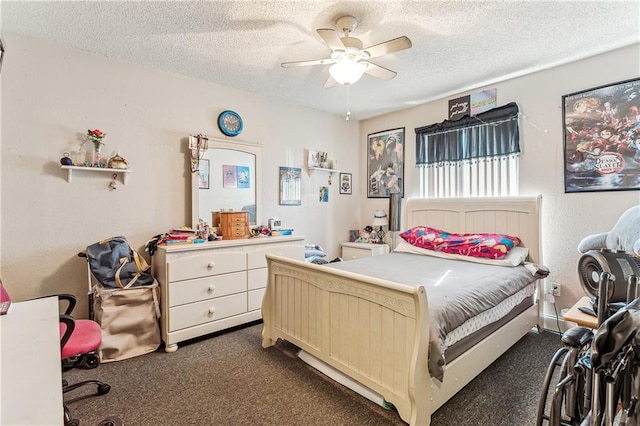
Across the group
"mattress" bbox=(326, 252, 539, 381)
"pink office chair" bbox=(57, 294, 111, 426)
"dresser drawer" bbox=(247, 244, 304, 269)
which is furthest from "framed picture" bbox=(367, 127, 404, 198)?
"pink office chair" bbox=(57, 294, 111, 426)

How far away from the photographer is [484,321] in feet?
6.56

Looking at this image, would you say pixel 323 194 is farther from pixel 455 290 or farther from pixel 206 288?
pixel 455 290

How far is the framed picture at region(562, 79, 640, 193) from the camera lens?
2.49m

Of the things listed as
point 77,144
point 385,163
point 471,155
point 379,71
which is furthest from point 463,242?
point 77,144

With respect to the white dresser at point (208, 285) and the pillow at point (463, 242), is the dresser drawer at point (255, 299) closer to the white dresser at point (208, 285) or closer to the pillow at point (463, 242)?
the white dresser at point (208, 285)

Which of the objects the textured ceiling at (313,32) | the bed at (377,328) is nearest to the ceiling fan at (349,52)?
the textured ceiling at (313,32)

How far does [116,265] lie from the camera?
2418mm

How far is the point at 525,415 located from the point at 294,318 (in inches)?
60.4

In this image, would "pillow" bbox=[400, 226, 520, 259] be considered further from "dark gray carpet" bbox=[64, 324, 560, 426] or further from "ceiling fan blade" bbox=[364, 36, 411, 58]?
"ceiling fan blade" bbox=[364, 36, 411, 58]

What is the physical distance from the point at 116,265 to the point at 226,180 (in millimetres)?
1344

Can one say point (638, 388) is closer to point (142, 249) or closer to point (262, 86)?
point (142, 249)

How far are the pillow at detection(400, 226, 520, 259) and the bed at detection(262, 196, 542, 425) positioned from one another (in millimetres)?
311

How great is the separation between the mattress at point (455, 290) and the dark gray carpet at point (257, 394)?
381 millimetres

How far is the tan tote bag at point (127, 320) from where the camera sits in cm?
233
